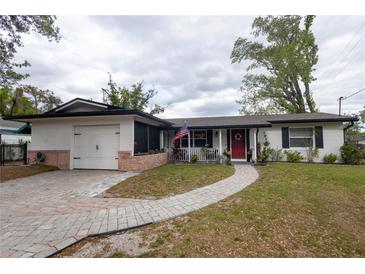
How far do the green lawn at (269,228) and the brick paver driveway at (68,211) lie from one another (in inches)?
22.1

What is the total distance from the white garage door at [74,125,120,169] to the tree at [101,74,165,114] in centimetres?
1499

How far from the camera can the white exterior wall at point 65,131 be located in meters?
8.73

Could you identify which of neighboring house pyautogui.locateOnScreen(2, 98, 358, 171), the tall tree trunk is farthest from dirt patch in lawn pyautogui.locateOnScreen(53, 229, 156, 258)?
the tall tree trunk

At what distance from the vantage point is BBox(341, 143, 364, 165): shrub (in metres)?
10.7

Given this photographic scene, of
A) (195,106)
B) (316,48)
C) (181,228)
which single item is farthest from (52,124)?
(316,48)

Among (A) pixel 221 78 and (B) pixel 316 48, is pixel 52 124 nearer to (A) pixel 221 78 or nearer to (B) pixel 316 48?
(A) pixel 221 78

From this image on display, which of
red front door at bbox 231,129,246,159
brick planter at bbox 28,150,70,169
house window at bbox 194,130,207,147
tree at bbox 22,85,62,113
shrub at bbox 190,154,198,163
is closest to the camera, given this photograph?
brick planter at bbox 28,150,70,169

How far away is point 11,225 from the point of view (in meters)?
3.38

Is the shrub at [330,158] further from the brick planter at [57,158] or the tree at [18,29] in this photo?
the tree at [18,29]

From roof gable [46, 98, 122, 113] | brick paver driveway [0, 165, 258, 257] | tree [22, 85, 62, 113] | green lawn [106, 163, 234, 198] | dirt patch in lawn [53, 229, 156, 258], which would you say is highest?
→ tree [22, 85, 62, 113]

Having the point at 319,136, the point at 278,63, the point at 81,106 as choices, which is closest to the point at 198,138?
the point at 81,106

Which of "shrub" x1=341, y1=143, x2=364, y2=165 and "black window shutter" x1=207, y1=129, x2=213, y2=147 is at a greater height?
"black window shutter" x1=207, y1=129, x2=213, y2=147

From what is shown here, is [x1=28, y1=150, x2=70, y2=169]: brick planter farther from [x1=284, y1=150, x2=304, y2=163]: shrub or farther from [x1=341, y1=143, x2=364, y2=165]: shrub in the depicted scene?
[x1=341, y1=143, x2=364, y2=165]: shrub

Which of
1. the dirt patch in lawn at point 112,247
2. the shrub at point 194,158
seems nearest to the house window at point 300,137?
the shrub at point 194,158
